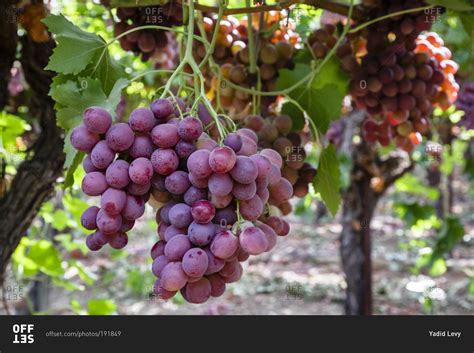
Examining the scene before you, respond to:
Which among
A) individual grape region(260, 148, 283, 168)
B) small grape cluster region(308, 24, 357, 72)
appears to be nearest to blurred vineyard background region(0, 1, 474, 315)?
small grape cluster region(308, 24, 357, 72)

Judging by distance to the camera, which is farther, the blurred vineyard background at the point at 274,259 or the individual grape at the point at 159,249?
the blurred vineyard background at the point at 274,259

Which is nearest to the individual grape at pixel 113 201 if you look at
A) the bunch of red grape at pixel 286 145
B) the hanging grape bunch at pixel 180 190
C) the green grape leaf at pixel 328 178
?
the hanging grape bunch at pixel 180 190

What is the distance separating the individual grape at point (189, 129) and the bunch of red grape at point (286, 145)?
287 millimetres

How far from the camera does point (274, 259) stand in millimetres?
Answer: 6289

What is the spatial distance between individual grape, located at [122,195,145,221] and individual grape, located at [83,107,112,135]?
0.09 m

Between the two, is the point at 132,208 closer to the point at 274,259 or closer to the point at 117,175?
the point at 117,175

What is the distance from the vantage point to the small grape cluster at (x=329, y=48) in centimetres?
129

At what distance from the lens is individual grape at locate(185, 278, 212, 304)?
2.37 ft

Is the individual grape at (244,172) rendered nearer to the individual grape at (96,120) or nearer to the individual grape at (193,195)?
the individual grape at (193,195)

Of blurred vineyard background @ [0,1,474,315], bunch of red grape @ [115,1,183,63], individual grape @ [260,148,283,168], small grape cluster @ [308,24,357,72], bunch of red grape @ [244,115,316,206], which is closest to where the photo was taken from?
individual grape @ [260,148,283,168]

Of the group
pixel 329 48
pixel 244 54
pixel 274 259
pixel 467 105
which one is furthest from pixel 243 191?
pixel 274 259

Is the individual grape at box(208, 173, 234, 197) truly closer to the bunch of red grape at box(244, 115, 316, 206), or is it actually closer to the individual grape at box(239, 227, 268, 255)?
the individual grape at box(239, 227, 268, 255)
